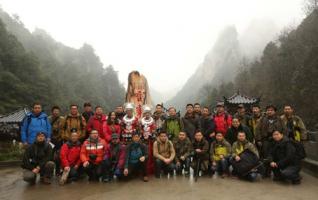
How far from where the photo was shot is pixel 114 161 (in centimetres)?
712

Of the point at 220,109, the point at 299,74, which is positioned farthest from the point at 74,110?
the point at 299,74

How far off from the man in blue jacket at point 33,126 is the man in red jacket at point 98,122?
3.15 feet

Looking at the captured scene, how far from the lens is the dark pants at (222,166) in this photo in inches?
283

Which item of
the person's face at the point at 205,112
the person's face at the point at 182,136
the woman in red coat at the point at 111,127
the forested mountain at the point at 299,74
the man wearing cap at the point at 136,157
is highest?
the forested mountain at the point at 299,74

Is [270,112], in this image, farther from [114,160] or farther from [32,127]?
[32,127]

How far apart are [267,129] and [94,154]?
13.1 feet

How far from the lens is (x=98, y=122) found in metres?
7.74

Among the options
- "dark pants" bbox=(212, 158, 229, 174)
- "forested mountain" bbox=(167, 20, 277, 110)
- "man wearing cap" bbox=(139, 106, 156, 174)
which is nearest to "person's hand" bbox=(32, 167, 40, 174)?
"man wearing cap" bbox=(139, 106, 156, 174)

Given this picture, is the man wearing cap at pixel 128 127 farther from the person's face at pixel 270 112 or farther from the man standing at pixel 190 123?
the person's face at pixel 270 112

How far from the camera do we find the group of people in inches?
267

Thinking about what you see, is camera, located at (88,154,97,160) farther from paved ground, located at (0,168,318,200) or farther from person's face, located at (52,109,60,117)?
person's face, located at (52,109,60,117)

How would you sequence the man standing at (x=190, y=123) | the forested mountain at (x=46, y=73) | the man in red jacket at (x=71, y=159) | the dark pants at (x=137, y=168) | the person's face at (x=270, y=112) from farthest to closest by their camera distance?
1. the forested mountain at (x=46, y=73)
2. the man standing at (x=190, y=123)
3. the person's face at (x=270, y=112)
4. the dark pants at (x=137, y=168)
5. the man in red jacket at (x=71, y=159)

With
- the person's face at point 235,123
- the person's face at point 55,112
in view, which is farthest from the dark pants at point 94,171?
the person's face at point 235,123

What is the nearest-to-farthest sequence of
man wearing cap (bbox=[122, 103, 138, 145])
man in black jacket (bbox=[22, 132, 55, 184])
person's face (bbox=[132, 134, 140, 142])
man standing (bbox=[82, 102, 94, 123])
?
man in black jacket (bbox=[22, 132, 55, 184]), person's face (bbox=[132, 134, 140, 142]), man wearing cap (bbox=[122, 103, 138, 145]), man standing (bbox=[82, 102, 94, 123])
